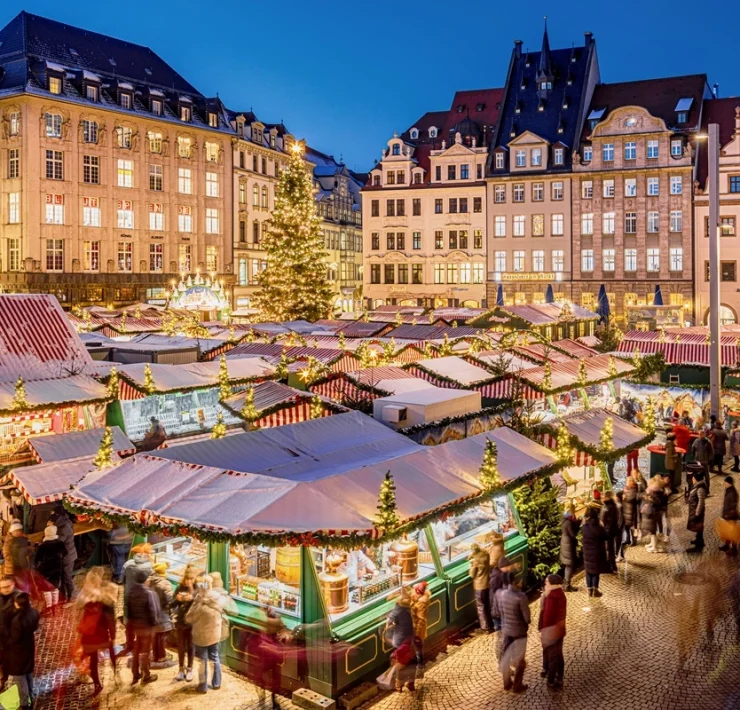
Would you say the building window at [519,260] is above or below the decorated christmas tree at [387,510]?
above

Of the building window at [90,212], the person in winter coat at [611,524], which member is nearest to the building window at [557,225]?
the building window at [90,212]

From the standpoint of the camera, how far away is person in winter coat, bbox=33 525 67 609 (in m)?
12.5

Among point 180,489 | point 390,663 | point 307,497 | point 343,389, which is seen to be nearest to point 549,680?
point 390,663

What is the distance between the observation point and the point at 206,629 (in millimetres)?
9008

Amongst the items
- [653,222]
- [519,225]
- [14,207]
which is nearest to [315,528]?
[14,207]

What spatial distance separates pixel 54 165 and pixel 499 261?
27.3m

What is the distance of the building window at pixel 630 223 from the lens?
176 feet

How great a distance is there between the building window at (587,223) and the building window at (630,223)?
2058 mm

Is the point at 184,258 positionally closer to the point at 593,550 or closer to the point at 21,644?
the point at 593,550

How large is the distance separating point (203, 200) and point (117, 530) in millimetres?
48658

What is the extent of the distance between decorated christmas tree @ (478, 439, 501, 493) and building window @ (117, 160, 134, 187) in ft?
155

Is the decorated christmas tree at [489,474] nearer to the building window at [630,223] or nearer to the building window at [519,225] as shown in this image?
the building window at [630,223]

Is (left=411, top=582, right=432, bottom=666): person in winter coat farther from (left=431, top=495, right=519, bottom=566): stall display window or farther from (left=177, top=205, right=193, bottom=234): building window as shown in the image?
(left=177, top=205, right=193, bottom=234): building window

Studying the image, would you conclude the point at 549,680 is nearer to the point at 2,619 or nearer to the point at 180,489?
the point at 180,489
